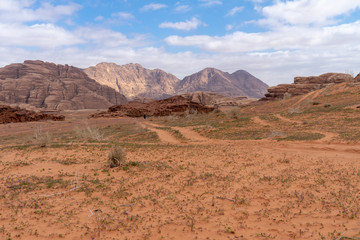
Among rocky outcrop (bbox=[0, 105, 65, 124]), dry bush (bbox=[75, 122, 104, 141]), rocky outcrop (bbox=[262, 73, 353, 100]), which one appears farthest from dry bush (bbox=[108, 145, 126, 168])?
rocky outcrop (bbox=[262, 73, 353, 100])

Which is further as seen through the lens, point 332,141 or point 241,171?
point 332,141

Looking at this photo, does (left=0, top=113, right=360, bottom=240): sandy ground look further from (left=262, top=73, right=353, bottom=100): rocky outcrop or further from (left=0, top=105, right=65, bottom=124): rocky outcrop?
(left=262, top=73, right=353, bottom=100): rocky outcrop

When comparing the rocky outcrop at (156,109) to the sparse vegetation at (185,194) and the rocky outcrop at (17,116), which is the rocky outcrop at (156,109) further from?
the sparse vegetation at (185,194)

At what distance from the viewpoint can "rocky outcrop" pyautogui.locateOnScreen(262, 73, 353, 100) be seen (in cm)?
5500

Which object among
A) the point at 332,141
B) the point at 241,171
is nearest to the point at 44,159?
the point at 241,171

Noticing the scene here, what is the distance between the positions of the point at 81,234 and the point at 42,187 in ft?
12.2

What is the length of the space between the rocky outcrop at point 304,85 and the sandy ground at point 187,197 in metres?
51.4

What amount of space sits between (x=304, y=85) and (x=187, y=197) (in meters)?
61.6

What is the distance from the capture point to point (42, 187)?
Answer: 24.8 ft

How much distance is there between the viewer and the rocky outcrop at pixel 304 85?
55.0 m

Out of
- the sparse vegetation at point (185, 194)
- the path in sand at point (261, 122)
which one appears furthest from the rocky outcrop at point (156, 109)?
the sparse vegetation at point (185, 194)

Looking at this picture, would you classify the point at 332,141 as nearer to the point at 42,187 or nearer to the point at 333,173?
the point at 333,173

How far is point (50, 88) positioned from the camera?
9488 cm

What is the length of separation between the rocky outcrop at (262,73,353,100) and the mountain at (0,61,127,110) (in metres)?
73.8
